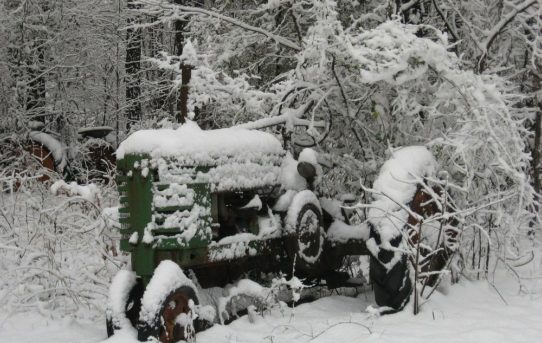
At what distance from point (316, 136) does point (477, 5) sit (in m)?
3.21

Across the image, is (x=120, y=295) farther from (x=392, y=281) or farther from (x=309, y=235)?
(x=392, y=281)

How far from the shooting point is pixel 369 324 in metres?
4.25

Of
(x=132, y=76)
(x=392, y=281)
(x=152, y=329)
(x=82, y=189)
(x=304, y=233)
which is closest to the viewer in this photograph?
(x=152, y=329)

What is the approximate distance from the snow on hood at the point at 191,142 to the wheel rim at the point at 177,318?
35.0 inches

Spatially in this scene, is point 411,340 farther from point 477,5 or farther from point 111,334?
point 477,5

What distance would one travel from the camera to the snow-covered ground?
13.1 feet

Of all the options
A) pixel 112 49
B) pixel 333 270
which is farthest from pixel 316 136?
pixel 112 49

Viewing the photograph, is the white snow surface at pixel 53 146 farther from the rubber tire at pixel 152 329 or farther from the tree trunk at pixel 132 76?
the rubber tire at pixel 152 329

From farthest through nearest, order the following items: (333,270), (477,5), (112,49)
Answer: (112,49)
(477,5)
(333,270)

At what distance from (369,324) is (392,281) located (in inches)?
15.5

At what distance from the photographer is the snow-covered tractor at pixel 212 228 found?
4.12 m

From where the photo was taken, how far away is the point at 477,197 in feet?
18.5

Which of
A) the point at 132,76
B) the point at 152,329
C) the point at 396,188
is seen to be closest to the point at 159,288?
the point at 152,329

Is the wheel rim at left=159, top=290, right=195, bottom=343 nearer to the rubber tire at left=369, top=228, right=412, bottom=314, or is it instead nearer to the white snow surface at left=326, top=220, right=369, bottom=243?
the rubber tire at left=369, top=228, right=412, bottom=314
